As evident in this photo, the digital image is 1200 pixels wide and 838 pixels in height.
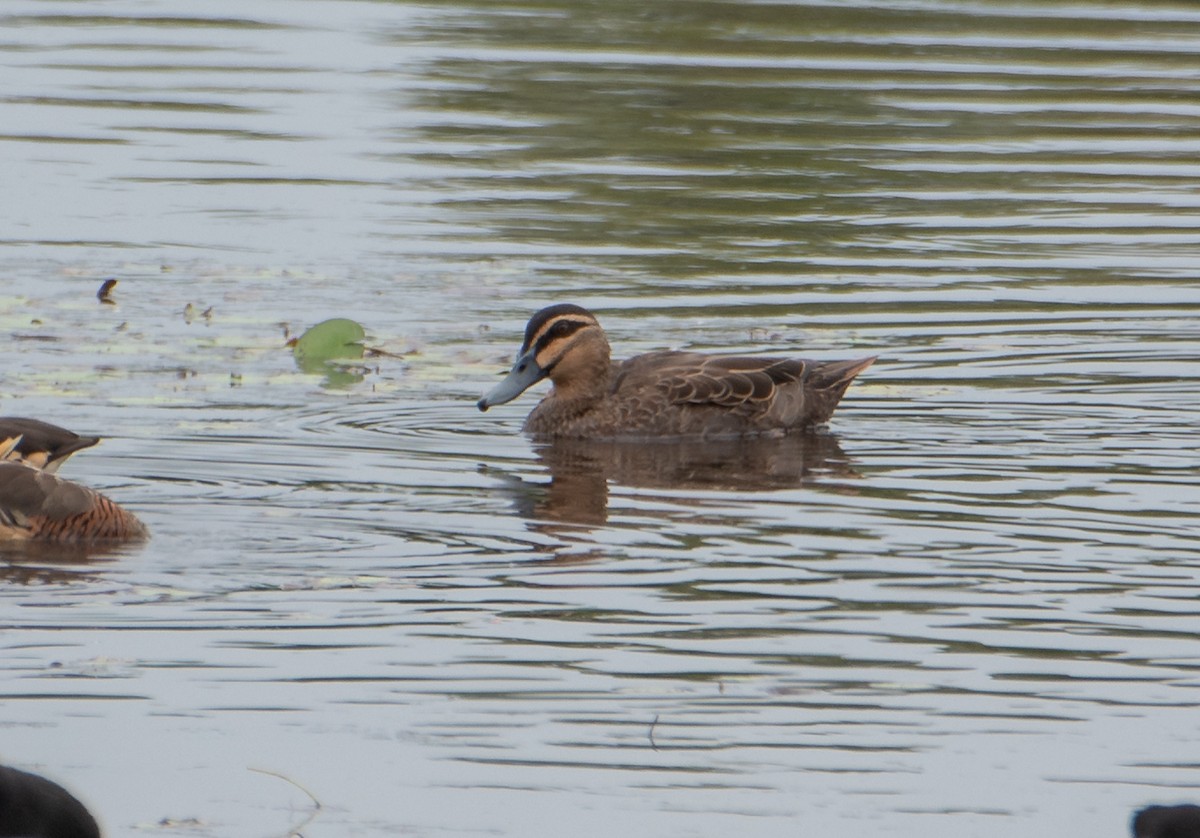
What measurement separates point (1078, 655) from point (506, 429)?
18.1ft

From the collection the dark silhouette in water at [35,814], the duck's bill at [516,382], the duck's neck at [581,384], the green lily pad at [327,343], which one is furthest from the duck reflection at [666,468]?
the dark silhouette in water at [35,814]

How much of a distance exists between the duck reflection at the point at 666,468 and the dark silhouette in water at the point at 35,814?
238 inches

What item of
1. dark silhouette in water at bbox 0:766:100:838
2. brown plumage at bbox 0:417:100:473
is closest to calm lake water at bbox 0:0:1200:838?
brown plumage at bbox 0:417:100:473

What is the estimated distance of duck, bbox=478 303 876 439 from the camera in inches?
540

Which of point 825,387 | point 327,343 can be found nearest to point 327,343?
point 327,343

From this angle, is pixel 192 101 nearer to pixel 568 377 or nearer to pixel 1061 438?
pixel 568 377

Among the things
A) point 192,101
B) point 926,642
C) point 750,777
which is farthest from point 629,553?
point 192,101

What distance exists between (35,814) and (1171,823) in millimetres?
2475

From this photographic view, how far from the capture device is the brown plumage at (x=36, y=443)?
10.8 metres

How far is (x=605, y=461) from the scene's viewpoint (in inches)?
517

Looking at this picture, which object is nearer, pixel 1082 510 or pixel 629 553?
pixel 629 553

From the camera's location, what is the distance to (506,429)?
1387 centimetres

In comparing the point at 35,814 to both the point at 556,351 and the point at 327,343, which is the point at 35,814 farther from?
the point at 327,343

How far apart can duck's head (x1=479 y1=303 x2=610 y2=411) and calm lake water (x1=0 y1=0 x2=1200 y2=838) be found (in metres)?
0.36
